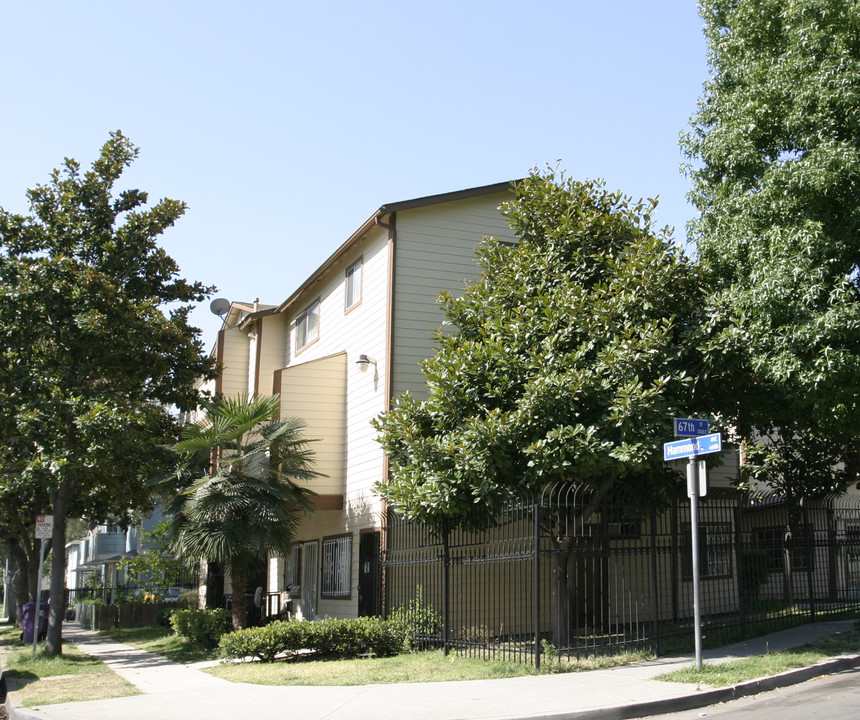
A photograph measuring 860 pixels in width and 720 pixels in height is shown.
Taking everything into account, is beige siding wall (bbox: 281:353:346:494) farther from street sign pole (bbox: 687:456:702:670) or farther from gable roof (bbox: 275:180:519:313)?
street sign pole (bbox: 687:456:702:670)

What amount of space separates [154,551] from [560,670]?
17.9 m

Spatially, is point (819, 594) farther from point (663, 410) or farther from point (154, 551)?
point (154, 551)

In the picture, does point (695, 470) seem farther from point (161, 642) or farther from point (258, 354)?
point (258, 354)

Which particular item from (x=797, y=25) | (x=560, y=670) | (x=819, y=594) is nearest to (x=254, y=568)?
(x=560, y=670)

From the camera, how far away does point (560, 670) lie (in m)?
11.4

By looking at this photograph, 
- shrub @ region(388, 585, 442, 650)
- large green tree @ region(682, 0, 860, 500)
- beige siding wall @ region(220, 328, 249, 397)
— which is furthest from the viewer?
beige siding wall @ region(220, 328, 249, 397)

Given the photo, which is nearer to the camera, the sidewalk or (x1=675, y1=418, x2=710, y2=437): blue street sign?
the sidewalk

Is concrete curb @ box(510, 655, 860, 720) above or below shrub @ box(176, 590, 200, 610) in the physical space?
above

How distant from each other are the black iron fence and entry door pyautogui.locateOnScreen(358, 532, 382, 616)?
303 mm

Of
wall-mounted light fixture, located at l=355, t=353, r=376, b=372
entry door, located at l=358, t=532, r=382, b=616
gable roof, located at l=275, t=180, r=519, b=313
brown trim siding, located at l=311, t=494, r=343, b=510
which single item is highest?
gable roof, located at l=275, t=180, r=519, b=313

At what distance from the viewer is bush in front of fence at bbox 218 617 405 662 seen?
13.9 metres

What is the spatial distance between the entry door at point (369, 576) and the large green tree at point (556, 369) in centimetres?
269

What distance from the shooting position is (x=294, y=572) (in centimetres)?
2153

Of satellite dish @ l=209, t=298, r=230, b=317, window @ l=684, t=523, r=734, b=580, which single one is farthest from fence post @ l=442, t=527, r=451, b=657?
satellite dish @ l=209, t=298, r=230, b=317
